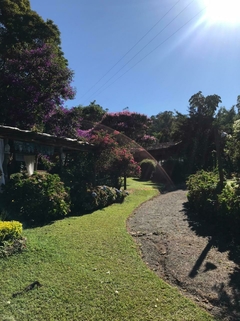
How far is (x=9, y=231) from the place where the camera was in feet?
14.7

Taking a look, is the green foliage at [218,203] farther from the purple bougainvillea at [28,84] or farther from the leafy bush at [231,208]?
the purple bougainvillea at [28,84]

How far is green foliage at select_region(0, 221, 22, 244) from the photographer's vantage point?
14.4 feet

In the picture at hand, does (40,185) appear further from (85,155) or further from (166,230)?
(85,155)

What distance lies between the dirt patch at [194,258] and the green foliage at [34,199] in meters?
2.16

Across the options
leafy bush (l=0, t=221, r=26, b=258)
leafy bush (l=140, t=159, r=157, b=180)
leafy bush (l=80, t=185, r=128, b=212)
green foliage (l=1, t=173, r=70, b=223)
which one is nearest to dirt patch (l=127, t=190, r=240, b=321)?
leafy bush (l=80, t=185, r=128, b=212)

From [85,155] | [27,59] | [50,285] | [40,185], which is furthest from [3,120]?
[50,285]

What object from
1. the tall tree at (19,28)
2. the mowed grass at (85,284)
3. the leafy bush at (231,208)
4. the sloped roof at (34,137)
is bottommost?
the mowed grass at (85,284)

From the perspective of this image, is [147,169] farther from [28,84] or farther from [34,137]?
[34,137]

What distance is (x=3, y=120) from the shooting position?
37.4ft

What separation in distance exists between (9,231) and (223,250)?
416 centimetres

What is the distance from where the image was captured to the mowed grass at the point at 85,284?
291cm

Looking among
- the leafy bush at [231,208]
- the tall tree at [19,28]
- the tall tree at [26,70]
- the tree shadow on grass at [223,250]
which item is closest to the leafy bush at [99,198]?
the tree shadow on grass at [223,250]

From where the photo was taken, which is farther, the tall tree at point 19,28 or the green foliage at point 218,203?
the tall tree at point 19,28

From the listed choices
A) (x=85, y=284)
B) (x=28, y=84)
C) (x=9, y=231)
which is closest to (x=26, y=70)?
(x=28, y=84)
